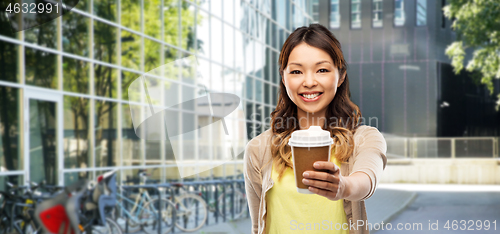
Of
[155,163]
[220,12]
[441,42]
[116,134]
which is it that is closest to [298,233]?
A: [116,134]

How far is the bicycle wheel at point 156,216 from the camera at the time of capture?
907 centimetres

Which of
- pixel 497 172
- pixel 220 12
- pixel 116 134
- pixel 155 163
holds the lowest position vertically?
pixel 497 172

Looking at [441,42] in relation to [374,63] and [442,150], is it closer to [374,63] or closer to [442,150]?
[374,63]

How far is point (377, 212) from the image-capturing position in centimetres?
1274

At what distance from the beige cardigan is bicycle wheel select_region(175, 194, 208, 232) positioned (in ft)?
25.0

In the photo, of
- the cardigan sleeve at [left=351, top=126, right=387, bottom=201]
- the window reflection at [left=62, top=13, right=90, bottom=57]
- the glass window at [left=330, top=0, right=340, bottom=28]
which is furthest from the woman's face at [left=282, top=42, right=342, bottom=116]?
the glass window at [left=330, top=0, right=340, bottom=28]

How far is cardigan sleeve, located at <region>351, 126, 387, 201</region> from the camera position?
164 cm

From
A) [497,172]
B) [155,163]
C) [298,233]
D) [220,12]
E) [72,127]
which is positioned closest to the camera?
[298,233]

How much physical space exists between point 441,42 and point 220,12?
65.5ft

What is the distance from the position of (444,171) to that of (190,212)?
57.1 ft

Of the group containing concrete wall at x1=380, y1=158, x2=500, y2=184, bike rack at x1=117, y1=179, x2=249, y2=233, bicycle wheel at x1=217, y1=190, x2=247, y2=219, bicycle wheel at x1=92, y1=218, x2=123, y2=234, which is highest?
bike rack at x1=117, y1=179, x2=249, y2=233

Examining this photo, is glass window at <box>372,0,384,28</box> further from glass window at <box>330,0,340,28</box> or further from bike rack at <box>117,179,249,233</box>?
bike rack at <box>117,179,249,233</box>

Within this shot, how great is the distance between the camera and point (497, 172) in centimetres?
2314

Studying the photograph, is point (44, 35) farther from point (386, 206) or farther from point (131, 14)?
point (386, 206)
